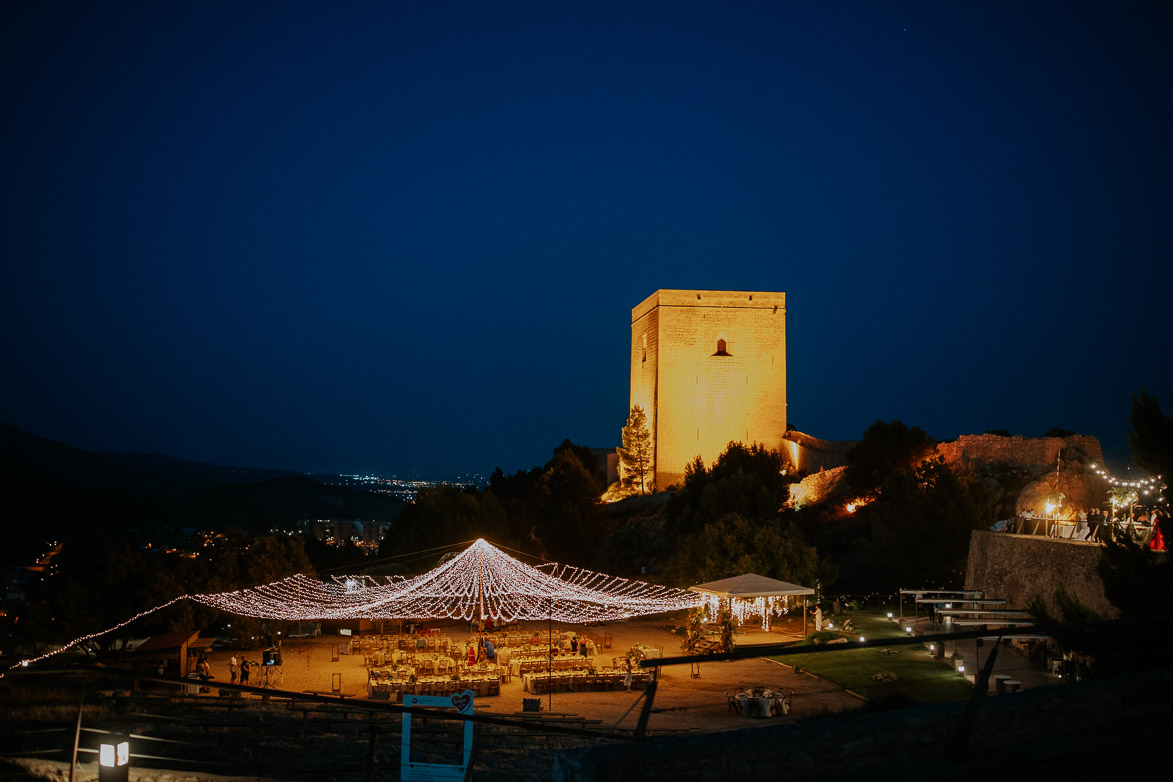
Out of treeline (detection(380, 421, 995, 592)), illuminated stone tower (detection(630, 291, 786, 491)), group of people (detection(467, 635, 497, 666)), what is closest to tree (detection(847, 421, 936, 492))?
treeline (detection(380, 421, 995, 592))

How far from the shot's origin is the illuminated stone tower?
38094mm

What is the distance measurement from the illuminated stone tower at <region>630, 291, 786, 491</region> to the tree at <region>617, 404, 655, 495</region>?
66 centimetres

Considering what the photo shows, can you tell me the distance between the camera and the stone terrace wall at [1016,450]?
2722cm

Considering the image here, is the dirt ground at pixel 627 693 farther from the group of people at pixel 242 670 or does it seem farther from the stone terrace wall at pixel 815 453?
the stone terrace wall at pixel 815 453

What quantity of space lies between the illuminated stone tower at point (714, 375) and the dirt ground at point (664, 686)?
58.7 ft

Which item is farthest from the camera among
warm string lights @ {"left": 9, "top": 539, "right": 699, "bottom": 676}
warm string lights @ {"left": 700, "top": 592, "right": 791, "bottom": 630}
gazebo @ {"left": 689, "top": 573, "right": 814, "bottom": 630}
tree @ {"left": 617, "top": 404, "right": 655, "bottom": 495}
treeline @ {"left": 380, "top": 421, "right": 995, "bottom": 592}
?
tree @ {"left": 617, "top": 404, "right": 655, "bottom": 495}

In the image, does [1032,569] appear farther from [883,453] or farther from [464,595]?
[883,453]

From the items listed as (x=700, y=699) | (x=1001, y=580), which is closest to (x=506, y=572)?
(x=700, y=699)

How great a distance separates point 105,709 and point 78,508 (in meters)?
64.0

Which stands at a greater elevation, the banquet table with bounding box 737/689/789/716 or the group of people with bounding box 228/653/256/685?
the banquet table with bounding box 737/689/789/716

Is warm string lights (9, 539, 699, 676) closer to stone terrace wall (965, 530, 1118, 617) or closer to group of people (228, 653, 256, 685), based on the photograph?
group of people (228, 653, 256, 685)

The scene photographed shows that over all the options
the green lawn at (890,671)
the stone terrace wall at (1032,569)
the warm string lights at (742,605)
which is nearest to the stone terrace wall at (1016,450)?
the stone terrace wall at (1032,569)

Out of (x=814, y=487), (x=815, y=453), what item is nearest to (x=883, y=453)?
(x=814, y=487)

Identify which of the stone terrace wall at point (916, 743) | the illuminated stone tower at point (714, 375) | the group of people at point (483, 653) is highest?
the illuminated stone tower at point (714, 375)
